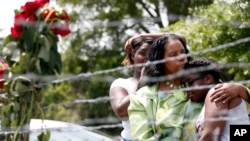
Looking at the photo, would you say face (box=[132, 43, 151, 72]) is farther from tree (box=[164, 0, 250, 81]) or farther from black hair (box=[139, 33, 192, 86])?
tree (box=[164, 0, 250, 81])

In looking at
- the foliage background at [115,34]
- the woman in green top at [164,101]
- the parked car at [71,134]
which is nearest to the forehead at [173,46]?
the woman in green top at [164,101]

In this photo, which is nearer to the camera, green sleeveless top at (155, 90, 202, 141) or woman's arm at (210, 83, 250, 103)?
woman's arm at (210, 83, 250, 103)

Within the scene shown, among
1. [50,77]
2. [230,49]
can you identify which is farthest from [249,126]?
[230,49]

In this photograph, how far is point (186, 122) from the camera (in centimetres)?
349

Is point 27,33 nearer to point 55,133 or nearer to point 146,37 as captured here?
point 146,37

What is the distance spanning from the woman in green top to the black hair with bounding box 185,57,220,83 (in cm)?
4

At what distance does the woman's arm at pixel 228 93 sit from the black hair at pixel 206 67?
0.36ft

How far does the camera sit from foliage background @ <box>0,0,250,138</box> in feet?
25.4

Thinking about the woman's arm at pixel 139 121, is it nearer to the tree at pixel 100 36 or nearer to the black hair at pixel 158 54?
the black hair at pixel 158 54

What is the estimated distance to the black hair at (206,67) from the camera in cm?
349

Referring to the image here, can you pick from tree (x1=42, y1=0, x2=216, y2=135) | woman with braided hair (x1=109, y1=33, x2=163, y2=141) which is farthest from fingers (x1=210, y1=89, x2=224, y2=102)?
tree (x1=42, y1=0, x2=216, y2=135)

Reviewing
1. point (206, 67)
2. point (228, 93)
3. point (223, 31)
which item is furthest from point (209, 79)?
point (223, 31)

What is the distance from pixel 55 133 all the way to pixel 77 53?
16156 millimetres

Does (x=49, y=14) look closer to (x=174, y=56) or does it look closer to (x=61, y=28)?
(x=61, y=28)
